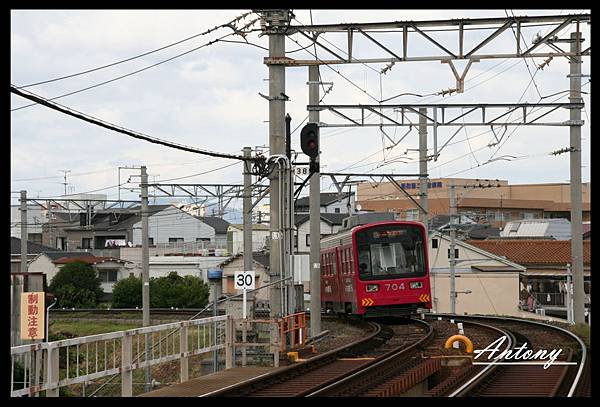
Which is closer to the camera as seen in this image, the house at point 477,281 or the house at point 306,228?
the house at point 477,281

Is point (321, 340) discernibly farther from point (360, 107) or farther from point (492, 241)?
point (492, 241)

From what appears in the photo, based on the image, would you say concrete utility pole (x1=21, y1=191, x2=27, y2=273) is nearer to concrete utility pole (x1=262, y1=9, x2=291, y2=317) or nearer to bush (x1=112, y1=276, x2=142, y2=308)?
bush (x1=112, y1=276, x2=142, y2=308)

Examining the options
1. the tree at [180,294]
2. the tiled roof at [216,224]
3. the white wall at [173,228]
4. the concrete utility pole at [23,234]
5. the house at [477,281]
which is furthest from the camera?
the tiled roof at [216,224]

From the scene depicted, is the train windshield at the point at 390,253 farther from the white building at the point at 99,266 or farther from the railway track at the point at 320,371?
the white building at the point at 99,266

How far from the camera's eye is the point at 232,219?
4375 inches

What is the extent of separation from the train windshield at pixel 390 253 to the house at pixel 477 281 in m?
25.1

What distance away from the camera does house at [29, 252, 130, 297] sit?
59750 mm

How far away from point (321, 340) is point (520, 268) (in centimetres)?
2926

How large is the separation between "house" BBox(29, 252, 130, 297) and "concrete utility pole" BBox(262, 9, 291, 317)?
42444 mm

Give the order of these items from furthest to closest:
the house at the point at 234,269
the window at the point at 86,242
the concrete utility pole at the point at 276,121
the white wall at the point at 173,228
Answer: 1. the window at the point at 86,242
2. the white wall at the point at 173,228
3. the house at the point at 234,269
4. the concrete utility pole at the point at 276,121

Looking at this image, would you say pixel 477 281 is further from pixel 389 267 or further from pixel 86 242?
pixel 86 242

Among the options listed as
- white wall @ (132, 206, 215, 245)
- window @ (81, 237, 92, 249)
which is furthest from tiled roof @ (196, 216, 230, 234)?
window @ (81, 237, 92, 249)

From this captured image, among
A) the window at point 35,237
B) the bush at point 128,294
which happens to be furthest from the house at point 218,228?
the bush at point 128,294

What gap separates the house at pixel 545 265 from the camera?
52.7 m
